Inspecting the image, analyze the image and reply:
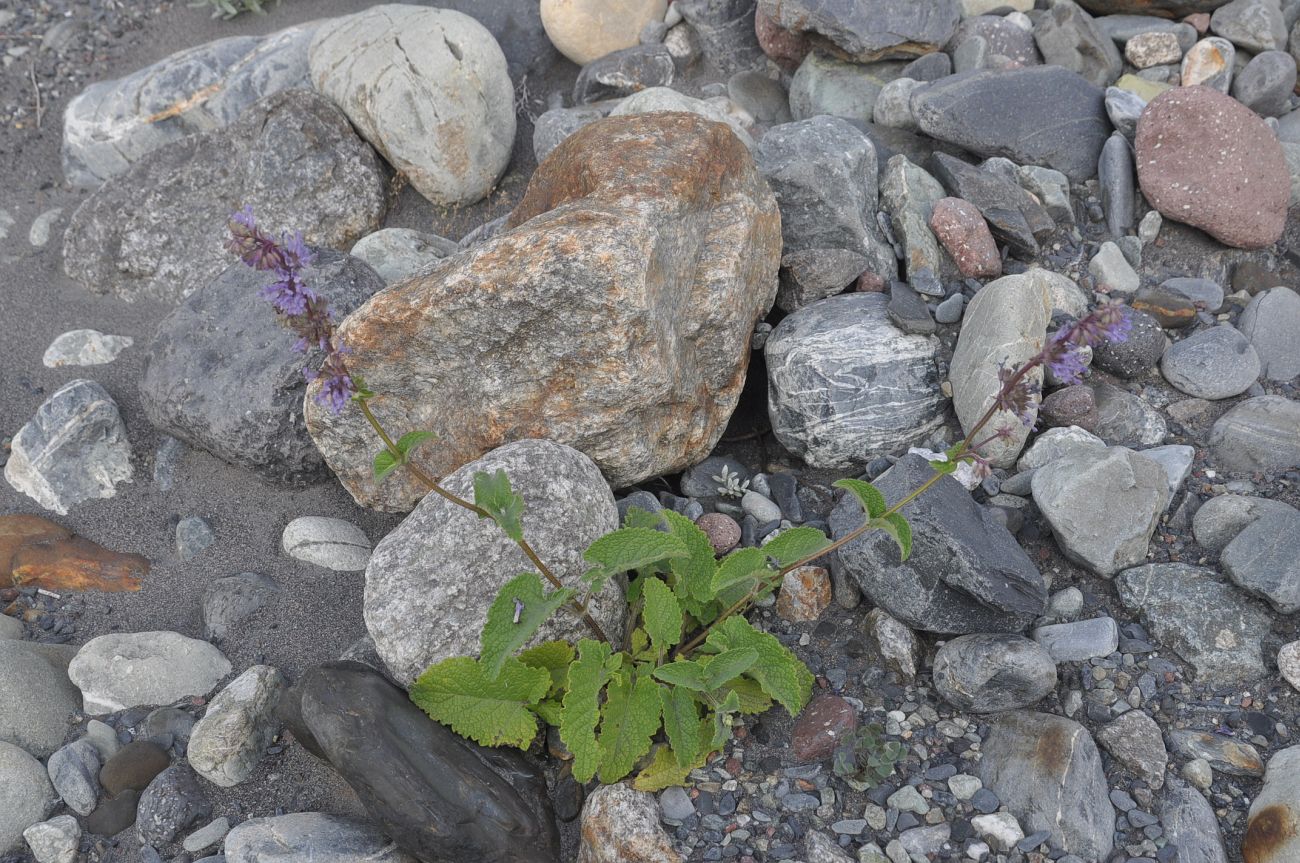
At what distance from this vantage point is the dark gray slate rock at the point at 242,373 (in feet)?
14.7

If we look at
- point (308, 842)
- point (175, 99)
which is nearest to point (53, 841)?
point (308, 842)

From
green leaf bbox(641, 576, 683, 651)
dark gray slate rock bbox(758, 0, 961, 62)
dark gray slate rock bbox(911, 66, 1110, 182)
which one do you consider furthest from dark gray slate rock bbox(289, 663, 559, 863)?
dark gray slate rock bbox(758, 0, 961, 62)

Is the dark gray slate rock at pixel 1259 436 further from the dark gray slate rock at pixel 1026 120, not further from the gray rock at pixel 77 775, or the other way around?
the gray rock at pixel 77 775

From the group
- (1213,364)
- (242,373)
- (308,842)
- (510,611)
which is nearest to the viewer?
(510,611)

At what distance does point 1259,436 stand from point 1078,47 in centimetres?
270

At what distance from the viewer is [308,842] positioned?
10.3 ft

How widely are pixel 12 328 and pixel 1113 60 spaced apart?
656 cm

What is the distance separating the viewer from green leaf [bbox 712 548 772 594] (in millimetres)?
3146

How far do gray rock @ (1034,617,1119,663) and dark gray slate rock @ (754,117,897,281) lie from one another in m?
1.85

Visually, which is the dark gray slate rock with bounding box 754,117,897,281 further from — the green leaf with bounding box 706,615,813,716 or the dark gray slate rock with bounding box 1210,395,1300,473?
the green leaf with bounding box 706,615,813,716

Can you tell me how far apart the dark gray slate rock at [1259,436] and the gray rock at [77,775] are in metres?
4.43

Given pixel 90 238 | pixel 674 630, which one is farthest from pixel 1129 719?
pixel 90 238

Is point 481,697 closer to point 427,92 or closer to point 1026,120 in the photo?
point 427,92

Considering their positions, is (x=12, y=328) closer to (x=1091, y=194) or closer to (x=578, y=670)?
(x=578, y=670)
